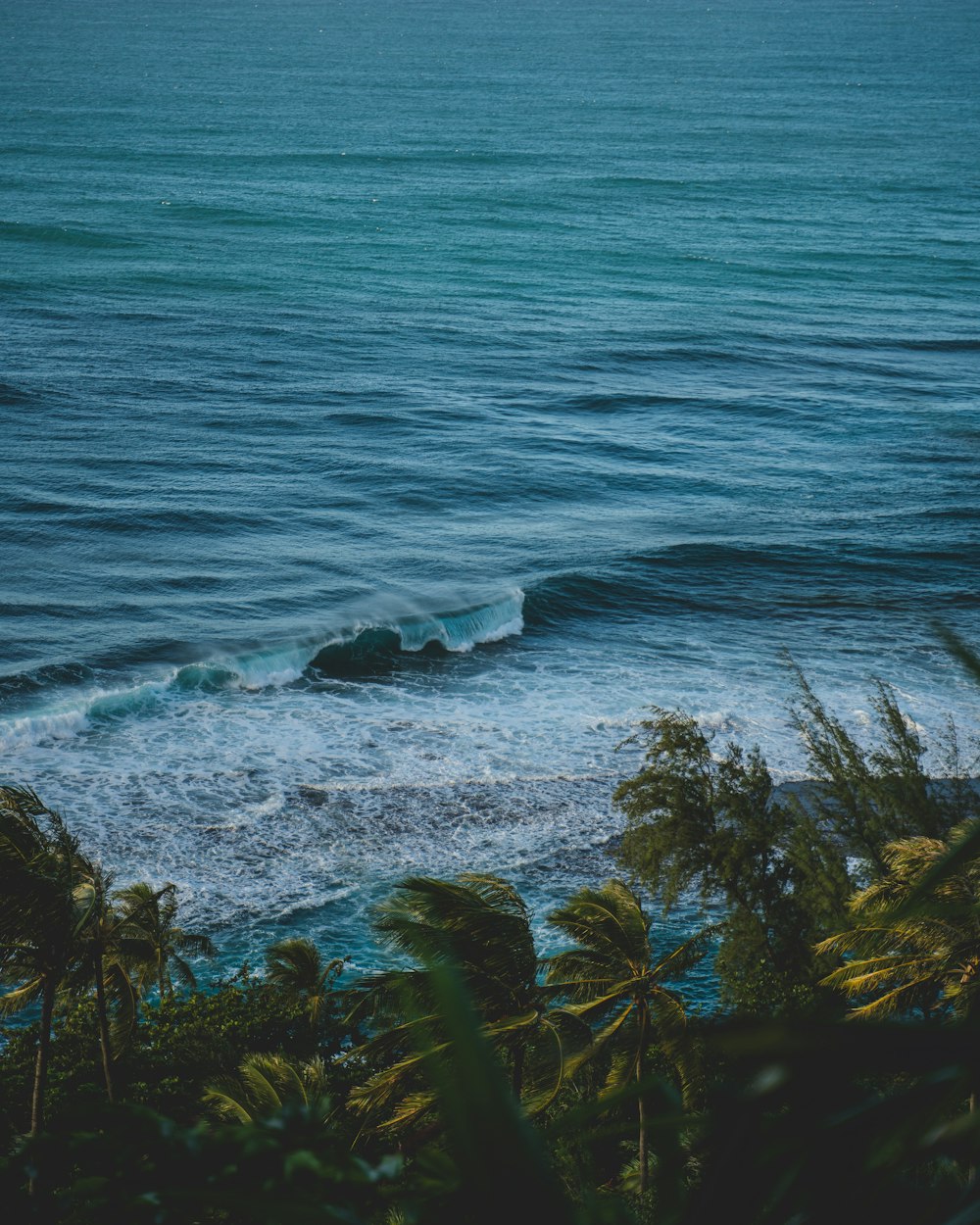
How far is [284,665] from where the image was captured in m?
34.8

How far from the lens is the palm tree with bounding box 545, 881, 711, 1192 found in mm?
14734

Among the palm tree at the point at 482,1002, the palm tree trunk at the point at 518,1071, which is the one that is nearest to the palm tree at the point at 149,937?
the palm tree at the point at 482,1002

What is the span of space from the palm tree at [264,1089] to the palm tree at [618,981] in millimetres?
3276

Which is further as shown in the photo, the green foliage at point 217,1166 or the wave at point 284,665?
the wave at point 284,665

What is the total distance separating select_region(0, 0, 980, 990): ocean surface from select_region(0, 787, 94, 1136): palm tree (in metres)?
9.26

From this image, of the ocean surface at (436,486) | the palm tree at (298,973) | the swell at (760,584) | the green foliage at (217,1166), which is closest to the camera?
the green foliage at (217,1166)

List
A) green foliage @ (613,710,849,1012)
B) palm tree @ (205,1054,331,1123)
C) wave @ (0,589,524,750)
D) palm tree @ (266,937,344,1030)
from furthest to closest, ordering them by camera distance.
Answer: wave @ (0,589,524,750)
palm tree @ (266,937,344,1030)
green foliage @ (613,710,849,1012)
palm tree @ (205,1054,331,1123)

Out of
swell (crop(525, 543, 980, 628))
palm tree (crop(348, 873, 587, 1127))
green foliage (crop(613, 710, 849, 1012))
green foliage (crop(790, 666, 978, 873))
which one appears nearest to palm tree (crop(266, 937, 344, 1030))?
palm tree (crop(348, 873, 587, 1127))

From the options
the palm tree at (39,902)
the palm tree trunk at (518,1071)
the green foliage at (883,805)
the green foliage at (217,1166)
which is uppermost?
the green foliage at (217,1166)

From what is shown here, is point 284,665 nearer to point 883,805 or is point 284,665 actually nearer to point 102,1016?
point 883,805

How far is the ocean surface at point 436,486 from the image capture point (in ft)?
94.3

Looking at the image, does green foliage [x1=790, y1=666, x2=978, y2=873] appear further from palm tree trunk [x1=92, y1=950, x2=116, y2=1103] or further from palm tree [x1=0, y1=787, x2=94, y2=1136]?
palm tree [x1=0, y1=787, x2=94, y2=1136]

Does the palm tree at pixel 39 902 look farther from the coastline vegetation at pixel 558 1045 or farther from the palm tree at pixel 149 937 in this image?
the palm tree at pixel 149 937

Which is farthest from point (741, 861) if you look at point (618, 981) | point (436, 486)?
point (436, 486)
